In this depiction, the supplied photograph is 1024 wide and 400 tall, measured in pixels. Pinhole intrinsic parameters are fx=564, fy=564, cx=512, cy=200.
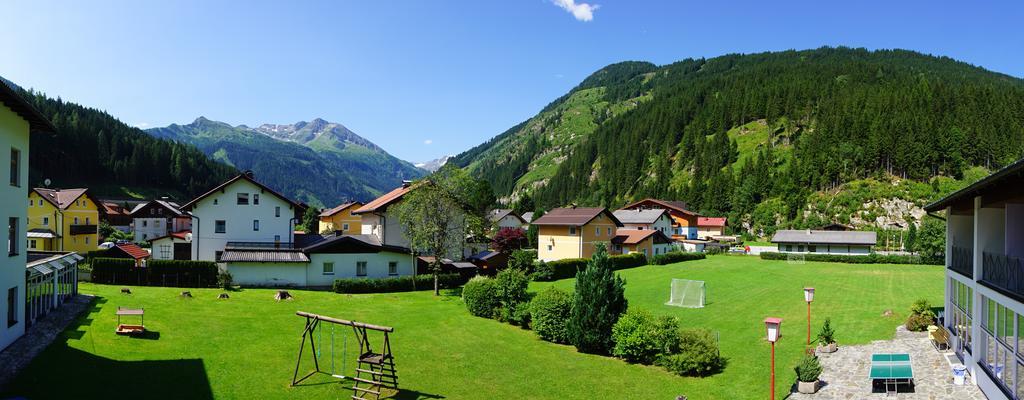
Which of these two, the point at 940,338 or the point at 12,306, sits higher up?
the point at 12,306

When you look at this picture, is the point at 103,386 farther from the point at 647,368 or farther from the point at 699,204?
the point at 699,204

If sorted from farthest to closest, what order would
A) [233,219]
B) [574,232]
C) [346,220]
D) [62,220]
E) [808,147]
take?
[808,147] → [346,220] → [574,232] → [62,220] → [233,219]

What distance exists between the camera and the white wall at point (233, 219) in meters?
45.8

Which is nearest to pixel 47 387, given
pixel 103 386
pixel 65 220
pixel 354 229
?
pixel 103 386

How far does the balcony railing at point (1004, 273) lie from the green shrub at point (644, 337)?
10.3 metres

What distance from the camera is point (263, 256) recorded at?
133 ft

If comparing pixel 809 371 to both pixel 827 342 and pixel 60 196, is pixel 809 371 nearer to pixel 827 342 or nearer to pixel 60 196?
pixel 827 342

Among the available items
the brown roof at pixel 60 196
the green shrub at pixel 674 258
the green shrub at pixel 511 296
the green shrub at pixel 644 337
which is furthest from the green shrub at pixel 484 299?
the brown roof at pixel 60 196

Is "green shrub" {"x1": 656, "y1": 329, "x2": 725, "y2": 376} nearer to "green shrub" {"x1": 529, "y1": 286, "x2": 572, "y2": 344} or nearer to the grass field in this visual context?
the grass field

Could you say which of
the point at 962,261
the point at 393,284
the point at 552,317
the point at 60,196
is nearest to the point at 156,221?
the point at 60,196

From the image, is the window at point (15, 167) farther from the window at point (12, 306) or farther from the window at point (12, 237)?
the window at point (12, 306)

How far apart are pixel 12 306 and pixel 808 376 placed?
26.2 metres

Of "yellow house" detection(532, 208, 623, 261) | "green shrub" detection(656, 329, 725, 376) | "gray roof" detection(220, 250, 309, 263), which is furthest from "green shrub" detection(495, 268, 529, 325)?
"yellow house" detection(532, 208, 623, 261)

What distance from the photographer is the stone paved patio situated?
16.6m
